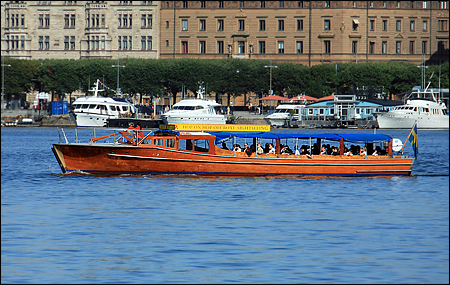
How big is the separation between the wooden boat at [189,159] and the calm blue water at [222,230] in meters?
0.59

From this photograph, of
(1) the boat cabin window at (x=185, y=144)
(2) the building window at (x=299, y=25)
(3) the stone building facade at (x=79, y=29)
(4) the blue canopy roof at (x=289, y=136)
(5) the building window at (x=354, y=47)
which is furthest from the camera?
(3) the stone building facade at (x=79, y=29)

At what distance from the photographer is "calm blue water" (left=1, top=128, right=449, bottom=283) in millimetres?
21156

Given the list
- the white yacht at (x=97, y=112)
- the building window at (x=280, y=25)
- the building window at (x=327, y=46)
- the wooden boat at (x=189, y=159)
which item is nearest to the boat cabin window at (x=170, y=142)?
the wooden boat at (x=189, y=159)

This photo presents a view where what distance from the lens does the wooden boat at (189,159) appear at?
41875mm

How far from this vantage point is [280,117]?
120 m

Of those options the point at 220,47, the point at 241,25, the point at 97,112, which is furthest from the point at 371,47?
the point at 97,112

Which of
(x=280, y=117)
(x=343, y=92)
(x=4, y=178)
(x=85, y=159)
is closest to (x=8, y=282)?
(x=85, y=159)

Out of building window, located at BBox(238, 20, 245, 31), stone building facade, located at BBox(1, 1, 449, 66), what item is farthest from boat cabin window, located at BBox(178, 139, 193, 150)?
building window, located at BBox(238, 20, 245, 31)

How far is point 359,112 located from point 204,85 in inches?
1119

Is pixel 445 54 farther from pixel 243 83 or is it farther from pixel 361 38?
pixel 243 83

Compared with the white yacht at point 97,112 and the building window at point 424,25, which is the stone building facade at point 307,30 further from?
the white yacht at point 97,112

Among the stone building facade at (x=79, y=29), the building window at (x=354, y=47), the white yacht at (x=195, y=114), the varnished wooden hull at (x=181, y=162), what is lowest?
the varnished wooden hull at (x=181, y=162)

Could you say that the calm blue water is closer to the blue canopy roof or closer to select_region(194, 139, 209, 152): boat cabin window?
select_region(194, 139, 209, 152): boat cabin window

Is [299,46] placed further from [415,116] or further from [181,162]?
[181,162]
